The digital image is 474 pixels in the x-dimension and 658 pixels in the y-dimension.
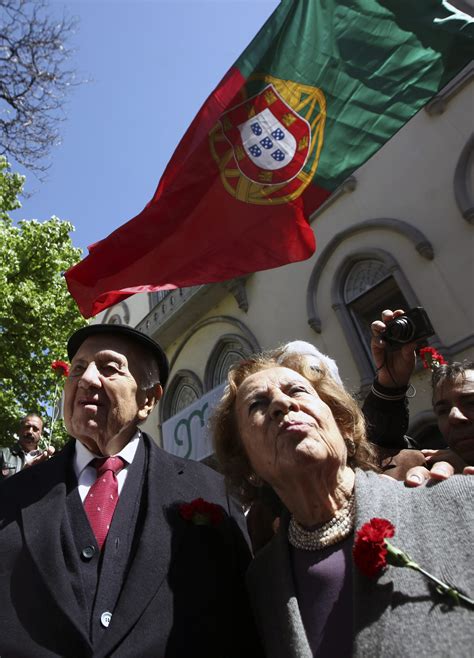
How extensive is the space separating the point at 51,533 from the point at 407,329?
6.74 ft

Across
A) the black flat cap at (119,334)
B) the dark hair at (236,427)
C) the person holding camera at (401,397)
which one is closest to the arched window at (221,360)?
the person holding camera at (401,397)

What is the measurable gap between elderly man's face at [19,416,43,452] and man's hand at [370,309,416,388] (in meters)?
4.83

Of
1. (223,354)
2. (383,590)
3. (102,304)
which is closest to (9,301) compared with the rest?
(223,354)

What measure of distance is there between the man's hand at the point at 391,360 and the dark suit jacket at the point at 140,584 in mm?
1244

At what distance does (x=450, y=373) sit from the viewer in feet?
10.2

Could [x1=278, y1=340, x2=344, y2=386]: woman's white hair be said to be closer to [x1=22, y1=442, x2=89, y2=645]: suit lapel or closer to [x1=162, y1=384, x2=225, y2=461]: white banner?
[x1=22, y1=442, x2=89, y2=645]: suit lapel

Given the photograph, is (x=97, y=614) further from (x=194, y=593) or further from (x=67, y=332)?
(x=67, y=332)

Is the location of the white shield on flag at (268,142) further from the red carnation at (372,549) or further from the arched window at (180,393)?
the arched window at (180,393)

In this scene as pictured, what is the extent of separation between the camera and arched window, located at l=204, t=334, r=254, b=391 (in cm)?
1283

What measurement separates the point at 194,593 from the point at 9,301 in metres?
9.61

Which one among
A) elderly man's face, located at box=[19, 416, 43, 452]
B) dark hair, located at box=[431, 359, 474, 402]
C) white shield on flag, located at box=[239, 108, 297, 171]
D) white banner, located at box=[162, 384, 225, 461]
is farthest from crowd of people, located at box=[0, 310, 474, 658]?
white banner, located at box=[162, 384, 225, 461]

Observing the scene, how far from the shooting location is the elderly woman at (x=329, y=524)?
1.54 meters

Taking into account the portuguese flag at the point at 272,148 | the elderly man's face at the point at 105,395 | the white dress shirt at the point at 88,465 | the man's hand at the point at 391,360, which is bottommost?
the man's hand at the point at 391,360

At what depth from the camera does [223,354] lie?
13125 mm
